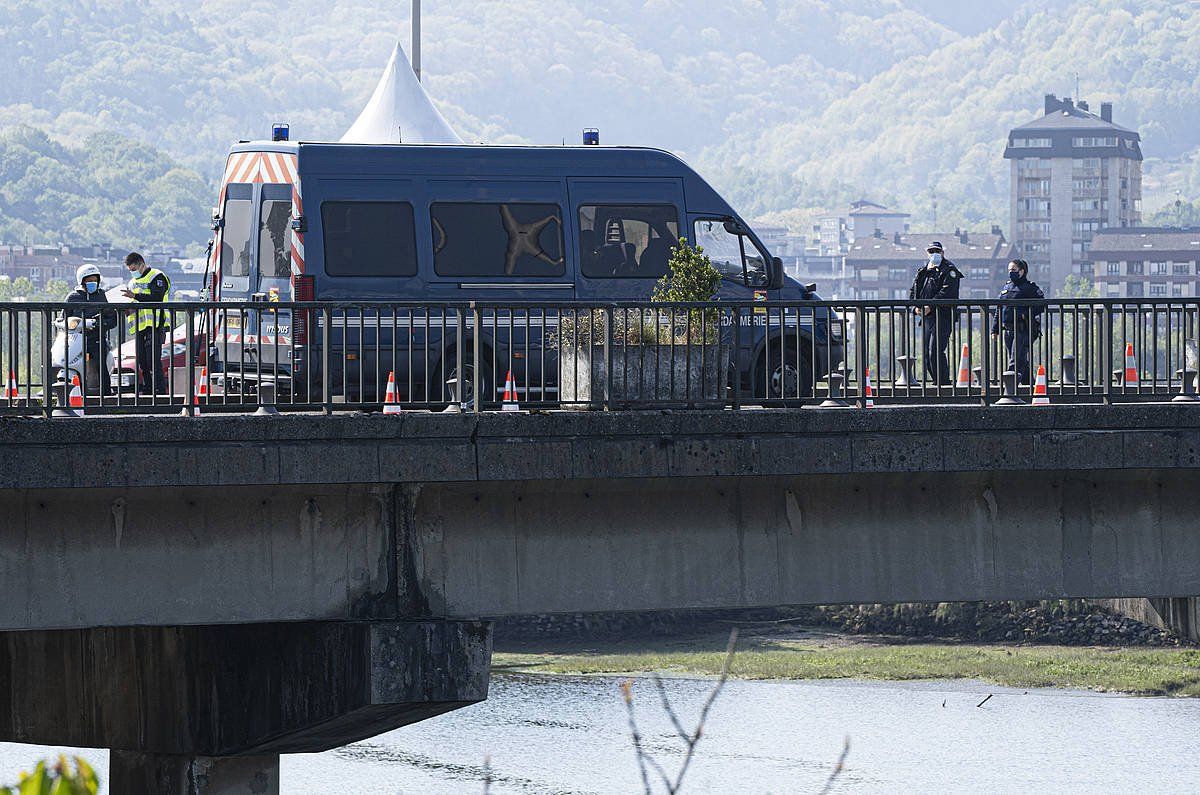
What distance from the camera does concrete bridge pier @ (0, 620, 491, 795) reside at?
43.2 ft

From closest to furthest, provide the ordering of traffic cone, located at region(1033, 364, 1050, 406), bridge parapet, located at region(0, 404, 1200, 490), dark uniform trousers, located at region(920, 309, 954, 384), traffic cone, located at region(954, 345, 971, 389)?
bridge parapet, located at region(0, 404, 1200, 490), traffic cone, located at region(1033, 364, 1050, 406), traffic cone, located at region(954, 345, 971, 389), dark uniform trousers, located at region(920, 309, 954, 384)

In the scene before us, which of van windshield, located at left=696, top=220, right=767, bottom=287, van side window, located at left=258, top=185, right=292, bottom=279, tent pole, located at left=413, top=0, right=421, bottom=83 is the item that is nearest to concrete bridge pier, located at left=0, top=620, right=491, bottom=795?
van side window, located at left=258, top=185, right=292, bottom=279

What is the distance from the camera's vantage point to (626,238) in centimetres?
1886

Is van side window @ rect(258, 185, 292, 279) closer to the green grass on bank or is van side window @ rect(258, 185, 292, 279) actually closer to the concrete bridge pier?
the concrete bridge pier

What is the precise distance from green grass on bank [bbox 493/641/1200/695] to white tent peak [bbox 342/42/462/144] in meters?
22.1

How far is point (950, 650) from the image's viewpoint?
172ft

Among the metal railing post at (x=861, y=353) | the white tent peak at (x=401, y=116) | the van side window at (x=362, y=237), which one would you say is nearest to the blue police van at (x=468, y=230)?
the van side window at (x=362, y=237)

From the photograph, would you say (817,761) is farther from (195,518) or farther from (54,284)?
(54,284)

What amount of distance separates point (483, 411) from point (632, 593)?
5.71 ft

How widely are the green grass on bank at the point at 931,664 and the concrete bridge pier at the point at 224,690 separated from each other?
111ft

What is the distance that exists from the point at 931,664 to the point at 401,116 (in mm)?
26631

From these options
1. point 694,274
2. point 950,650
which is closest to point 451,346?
point 694,274

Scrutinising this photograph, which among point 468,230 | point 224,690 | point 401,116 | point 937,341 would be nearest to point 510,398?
point 224,690

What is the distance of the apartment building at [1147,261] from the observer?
575 feet
